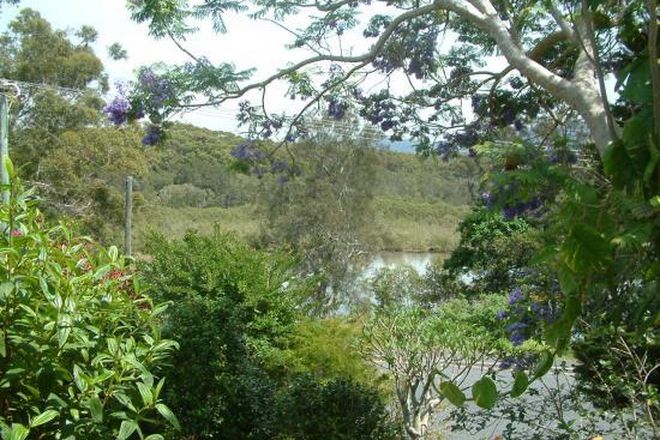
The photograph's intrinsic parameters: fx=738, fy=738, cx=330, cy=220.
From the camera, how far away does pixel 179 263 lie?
6.81 meters

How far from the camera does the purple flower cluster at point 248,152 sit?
223 inches

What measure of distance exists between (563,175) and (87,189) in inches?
883

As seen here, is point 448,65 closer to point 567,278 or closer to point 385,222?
point 567,278

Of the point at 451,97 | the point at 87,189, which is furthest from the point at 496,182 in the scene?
the point at 87,189

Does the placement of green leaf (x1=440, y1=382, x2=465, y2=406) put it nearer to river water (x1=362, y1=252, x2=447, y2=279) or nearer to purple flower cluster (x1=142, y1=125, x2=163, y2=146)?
purple flower cluster (x1=142, y1=125, x2=163, y2=146)

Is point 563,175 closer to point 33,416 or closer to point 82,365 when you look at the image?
point 82,365

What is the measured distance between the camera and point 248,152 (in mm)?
5730

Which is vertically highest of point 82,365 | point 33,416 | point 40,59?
point 40,59

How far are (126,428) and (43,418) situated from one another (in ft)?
0.82

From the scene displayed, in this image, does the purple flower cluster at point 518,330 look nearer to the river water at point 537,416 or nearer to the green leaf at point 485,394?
the river water at point 537,416

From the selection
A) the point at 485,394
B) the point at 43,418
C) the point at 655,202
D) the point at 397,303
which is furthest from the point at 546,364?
the point at 397,303

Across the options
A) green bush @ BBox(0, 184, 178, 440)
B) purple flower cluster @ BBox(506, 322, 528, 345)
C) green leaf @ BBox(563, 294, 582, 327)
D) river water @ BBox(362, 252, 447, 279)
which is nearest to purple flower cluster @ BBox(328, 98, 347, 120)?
purple flower cluster @ BBox(506, 322, 528, 345)

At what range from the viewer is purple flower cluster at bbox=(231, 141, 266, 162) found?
5.66 meters

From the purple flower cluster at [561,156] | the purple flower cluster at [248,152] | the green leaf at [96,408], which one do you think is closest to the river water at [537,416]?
the purple flower cluster at [561,156]
